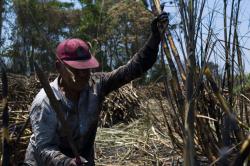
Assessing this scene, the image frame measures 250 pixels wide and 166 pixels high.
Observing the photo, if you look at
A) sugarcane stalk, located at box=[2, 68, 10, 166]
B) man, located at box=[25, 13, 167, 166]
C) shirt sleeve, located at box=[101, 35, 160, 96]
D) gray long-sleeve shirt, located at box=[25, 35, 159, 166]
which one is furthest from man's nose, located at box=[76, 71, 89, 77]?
sugarcane stalk, located at box=[2, 68, 10, 166]

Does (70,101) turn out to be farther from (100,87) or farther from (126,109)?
(126,109)

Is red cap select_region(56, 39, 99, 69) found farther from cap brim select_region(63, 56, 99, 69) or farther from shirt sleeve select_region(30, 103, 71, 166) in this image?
shirt sleeve select_region(30, 103, 71, 166)

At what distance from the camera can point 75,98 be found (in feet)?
8.49

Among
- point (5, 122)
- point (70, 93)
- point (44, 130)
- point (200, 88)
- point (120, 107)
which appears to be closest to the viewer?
point (5, 122)

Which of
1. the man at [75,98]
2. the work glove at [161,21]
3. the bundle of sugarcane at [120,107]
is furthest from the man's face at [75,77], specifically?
the bundle of sugarcane at [120,107]

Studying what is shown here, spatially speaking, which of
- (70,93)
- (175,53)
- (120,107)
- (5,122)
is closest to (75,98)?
(70,93)

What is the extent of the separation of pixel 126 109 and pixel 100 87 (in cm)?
390

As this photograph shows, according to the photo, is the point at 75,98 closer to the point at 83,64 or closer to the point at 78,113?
the point at 78,113

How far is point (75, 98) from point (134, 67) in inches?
13.4

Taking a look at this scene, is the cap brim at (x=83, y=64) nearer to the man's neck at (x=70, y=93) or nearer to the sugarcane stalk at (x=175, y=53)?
the man's neck at (x=70, y=93)

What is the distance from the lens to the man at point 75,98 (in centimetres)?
230

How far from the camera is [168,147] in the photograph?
3.67 m

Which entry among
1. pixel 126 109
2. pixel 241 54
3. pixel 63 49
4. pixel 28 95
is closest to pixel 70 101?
pixel 63 49

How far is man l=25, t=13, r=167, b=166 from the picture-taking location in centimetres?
230
